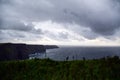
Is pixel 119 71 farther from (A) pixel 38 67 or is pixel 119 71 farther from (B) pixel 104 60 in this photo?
(A) pixel 38 67

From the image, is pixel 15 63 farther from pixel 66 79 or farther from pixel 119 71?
pixel 119 71

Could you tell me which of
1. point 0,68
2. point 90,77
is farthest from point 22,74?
point 90,77

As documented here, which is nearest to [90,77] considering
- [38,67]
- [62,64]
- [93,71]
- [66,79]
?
[93,71]

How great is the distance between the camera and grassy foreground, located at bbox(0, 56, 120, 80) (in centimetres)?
2122

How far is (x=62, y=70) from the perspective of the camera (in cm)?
2362

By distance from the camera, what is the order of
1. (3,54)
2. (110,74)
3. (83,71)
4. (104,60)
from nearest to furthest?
1. (110,74)
2. (83,71)
3. (104,60)
4. (3,54)

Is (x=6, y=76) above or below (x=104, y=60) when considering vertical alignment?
below

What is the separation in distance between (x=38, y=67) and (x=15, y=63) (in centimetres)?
408

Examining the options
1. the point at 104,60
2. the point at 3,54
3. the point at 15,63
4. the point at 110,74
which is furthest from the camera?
the point at 3,54

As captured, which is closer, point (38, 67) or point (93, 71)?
point (93, 71)

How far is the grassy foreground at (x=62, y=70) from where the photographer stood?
21.2 m

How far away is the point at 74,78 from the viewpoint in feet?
70.8

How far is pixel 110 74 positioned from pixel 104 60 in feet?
10.7

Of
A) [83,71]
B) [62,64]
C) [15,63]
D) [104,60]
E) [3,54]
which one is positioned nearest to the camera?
[83,71]
